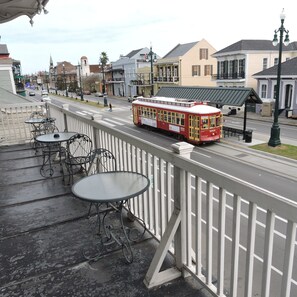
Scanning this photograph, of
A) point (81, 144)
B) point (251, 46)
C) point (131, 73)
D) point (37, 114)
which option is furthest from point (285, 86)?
point (131, 73)

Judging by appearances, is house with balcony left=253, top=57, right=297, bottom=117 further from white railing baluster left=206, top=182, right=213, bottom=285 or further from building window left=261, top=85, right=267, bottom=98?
white railing baluster left=206, top=182, right=213, bottom=285

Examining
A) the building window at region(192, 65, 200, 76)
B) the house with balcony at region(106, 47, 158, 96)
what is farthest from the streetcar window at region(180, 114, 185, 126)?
the house with balcony at region(106, 47, 158, 96)

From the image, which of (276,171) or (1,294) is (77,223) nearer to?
(1,294)

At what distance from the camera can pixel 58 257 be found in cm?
300

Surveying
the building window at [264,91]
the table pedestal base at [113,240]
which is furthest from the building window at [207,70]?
the table pedestal base at [113,240]

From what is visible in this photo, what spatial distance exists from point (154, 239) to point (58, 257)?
3.37ft

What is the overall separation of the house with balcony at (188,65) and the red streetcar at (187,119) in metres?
22.2

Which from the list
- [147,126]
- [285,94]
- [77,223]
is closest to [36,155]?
[77,223]

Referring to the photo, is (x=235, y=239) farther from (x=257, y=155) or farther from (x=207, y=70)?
(x=207, y=70)

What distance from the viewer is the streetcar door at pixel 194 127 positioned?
18750 mm

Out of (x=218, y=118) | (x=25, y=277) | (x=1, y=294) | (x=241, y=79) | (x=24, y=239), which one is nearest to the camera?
(x=1, y=294)

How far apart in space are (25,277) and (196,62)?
4605 cm

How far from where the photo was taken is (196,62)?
149 ft

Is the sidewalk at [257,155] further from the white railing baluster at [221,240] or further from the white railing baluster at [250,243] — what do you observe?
the white railing baluster at [250,243]
